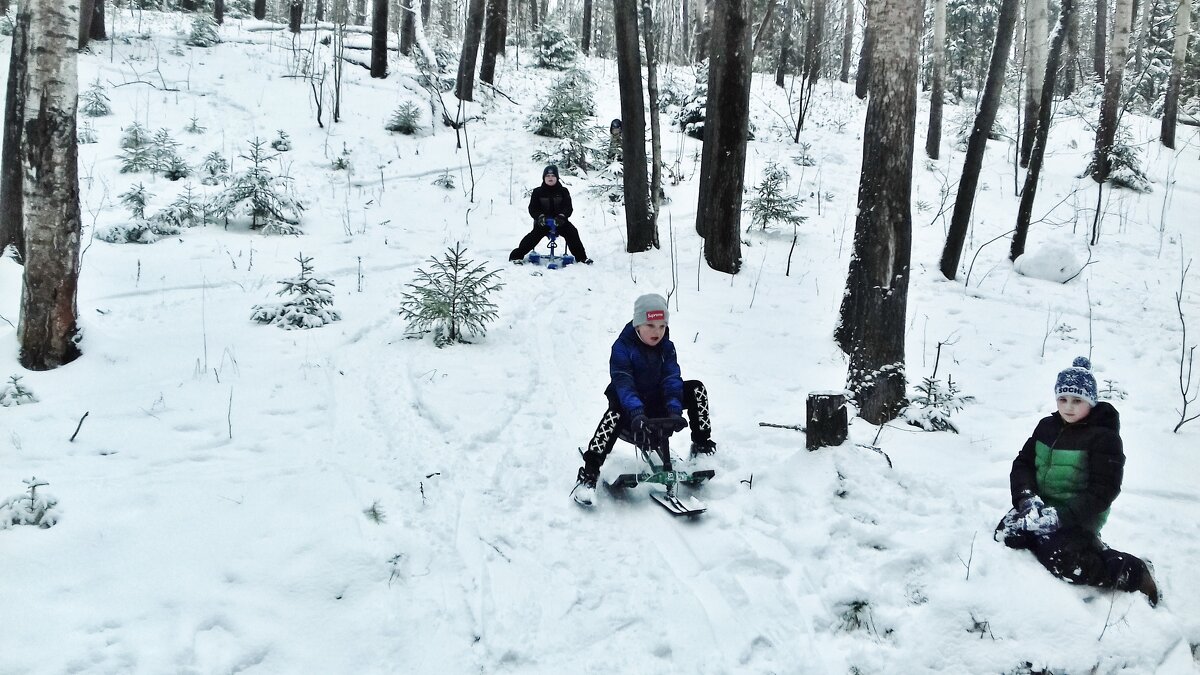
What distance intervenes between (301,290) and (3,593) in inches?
184

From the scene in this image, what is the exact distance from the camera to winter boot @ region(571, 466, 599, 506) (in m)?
4.55

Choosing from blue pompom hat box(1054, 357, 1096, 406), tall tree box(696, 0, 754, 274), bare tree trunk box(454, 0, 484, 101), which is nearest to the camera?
blue pompom hat box(1054, 357, 1096, 406)

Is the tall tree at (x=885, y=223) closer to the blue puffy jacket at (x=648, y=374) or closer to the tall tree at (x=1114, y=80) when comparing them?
the blue puffy jacket at (x=648, y=374)

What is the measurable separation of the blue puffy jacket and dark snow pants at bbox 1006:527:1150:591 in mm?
2219

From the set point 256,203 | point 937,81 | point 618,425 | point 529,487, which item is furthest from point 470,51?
point 529,487

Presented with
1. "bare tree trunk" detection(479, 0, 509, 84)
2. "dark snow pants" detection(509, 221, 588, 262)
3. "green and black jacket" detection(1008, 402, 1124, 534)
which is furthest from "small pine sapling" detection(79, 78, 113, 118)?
"green and black jacket" detection(1008, 402, 1124, 534)

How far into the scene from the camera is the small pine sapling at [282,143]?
14.5 meters

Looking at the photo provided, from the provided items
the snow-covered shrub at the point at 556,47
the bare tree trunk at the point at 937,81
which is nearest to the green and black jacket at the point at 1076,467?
the bare tree trunk at the point at 937,81

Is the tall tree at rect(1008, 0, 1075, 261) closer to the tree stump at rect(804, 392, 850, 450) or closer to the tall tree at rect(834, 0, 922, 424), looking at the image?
the tall tree at rect(834, 0, 922, 424)

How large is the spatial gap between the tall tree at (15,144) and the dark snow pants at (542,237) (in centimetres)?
579

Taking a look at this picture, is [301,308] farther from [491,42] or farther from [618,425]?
[491,42]

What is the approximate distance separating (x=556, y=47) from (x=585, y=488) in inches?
871

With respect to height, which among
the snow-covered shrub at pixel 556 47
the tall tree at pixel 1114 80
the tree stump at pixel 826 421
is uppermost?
the snow-covered shrub at pixel 556 47

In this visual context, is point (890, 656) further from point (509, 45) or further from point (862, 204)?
point (509, 45)
